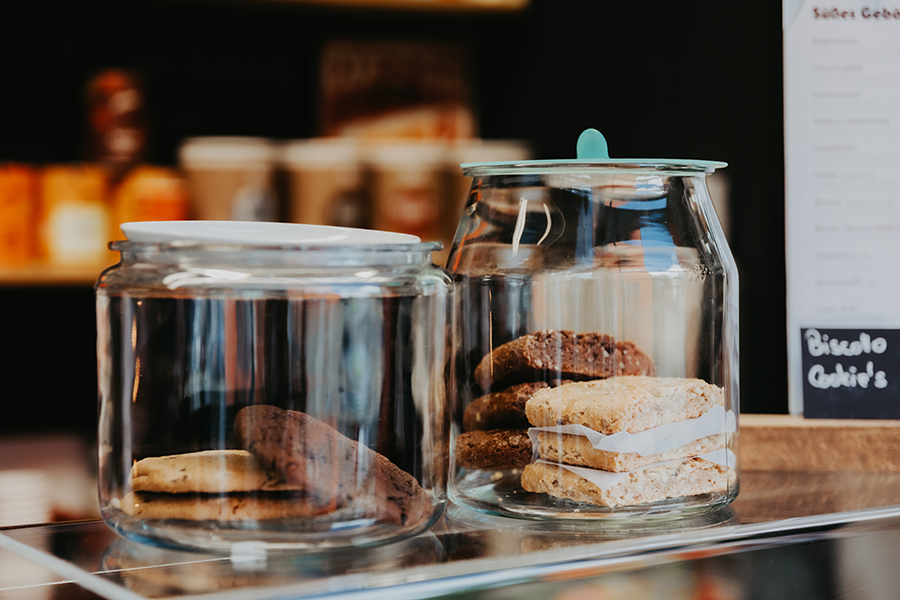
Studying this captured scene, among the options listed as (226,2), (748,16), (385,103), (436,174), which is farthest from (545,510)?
(226,2)

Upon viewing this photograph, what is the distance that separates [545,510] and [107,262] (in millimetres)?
1716

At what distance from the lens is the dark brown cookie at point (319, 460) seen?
461 mm

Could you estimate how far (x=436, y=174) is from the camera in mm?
2178

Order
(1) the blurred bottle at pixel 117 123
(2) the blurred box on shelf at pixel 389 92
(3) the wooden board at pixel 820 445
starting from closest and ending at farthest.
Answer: (3) the wooden board at pixel 820 445 < (1) the blurred bottle at pixel 117 123 < (2) the blurred box on shelf at pixel 389 92

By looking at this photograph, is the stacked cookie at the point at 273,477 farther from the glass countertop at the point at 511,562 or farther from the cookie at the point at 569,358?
the cookie at the point at 569,358

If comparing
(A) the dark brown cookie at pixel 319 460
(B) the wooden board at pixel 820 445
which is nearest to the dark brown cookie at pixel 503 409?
(A) the dark brown cookie at pixel 319 460

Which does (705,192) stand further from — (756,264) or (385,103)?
(385,103)

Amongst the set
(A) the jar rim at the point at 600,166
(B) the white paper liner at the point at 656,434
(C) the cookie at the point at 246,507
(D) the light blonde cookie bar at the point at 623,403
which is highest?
(A) the jar rim at the point at 600,166

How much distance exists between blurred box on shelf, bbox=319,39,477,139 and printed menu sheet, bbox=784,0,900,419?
58.3 inches

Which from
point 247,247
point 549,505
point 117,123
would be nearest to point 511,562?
point 549,505

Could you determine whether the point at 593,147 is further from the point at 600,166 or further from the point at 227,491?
the point at 227,491

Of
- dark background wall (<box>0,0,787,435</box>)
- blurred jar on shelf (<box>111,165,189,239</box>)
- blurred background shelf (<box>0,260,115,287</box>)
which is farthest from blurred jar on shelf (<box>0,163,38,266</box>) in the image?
dark background wall (<box>0,0,787,435</box>)

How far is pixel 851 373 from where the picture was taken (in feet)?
2.64

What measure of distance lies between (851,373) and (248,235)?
58cm
